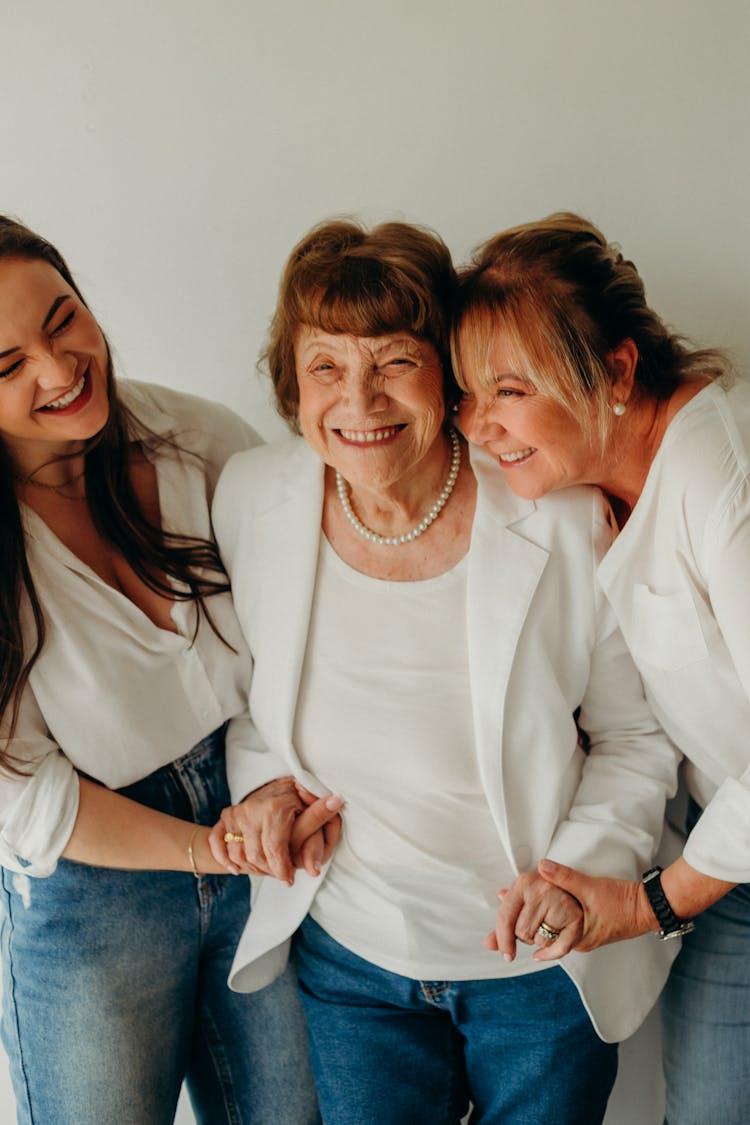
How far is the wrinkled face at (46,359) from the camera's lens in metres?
1.58

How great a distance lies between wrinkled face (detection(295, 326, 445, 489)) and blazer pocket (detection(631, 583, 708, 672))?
42 centimetres

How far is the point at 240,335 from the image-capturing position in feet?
6.72

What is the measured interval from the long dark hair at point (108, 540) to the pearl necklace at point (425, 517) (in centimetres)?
27

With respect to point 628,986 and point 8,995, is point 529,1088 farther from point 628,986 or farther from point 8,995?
point 8,995

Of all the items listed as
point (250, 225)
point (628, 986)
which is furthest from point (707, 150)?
point (628, 986)

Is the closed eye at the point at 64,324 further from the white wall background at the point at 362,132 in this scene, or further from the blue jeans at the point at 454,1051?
the blue jeans at the point at 454,1051

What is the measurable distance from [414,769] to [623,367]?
2.33 feet

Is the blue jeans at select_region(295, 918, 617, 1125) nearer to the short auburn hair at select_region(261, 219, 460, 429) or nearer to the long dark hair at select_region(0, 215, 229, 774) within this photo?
the long dark hair at select_region(0, 215, 229, 774)

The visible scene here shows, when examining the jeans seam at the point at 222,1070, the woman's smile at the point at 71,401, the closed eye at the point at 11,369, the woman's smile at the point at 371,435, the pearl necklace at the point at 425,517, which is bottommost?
the jeans seam at the point at 222,1070

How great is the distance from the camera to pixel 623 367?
1.58m

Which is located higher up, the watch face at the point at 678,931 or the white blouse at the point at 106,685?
the white blouse at the point at 106,685

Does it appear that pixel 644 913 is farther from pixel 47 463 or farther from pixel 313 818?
pixel 47 463

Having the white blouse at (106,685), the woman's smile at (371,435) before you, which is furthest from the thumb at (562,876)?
the woman's smile at (371,435)

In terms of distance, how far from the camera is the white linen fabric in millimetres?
1469
